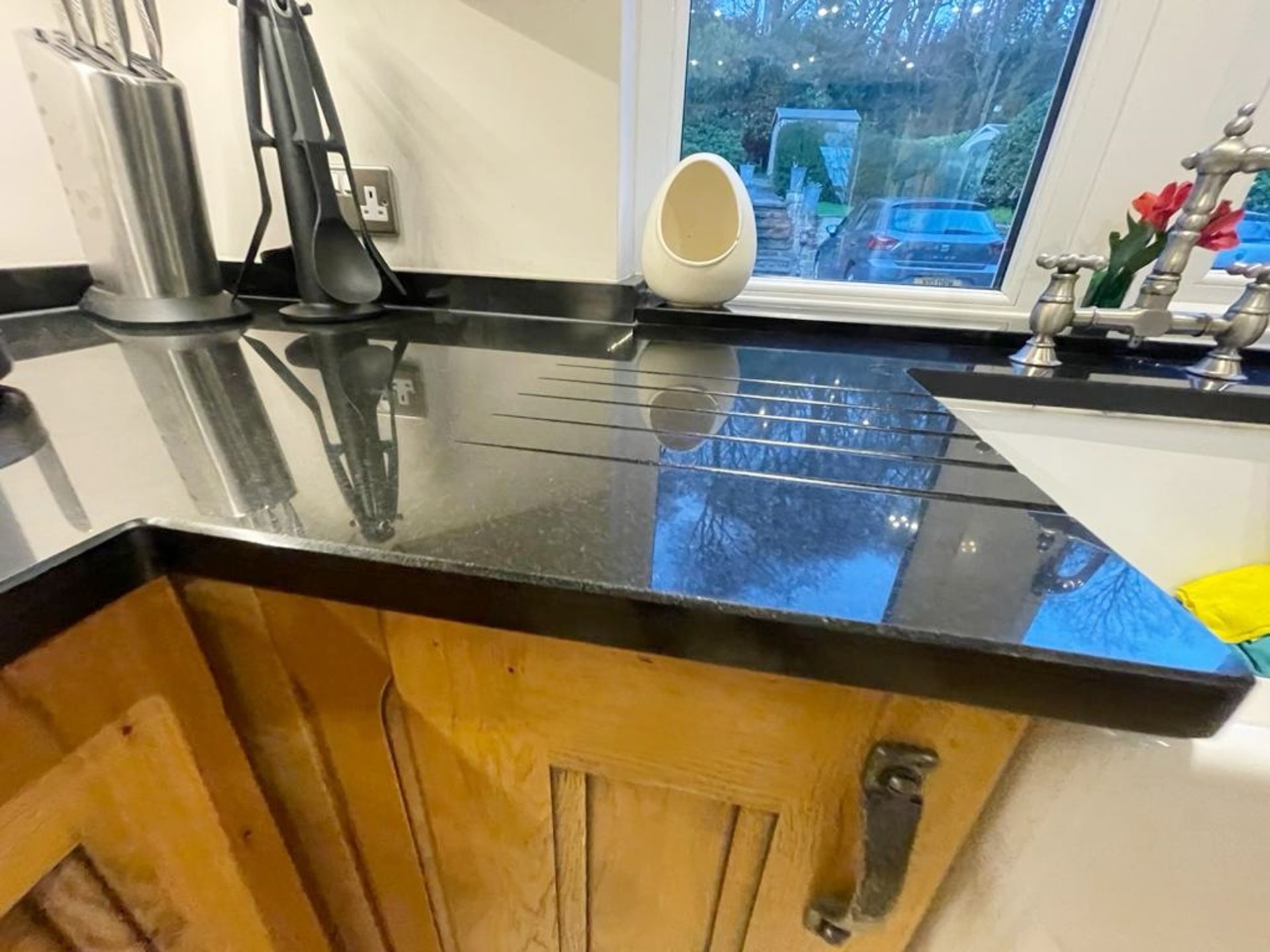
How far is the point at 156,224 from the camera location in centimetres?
81

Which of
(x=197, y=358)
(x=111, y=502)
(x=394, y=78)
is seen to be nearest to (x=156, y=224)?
(x=197, y=358)

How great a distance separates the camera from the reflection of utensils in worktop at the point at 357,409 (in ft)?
1.33

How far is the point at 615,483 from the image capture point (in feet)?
1.45

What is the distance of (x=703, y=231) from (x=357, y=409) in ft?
2.19

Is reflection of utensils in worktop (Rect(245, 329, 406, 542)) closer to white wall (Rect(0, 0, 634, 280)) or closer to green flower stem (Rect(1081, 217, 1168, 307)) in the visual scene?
white wall (Rect(0, 0, 634, 280))

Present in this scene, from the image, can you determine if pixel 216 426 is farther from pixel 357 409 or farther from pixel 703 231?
pixel 703 231

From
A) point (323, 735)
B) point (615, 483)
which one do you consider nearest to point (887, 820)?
point (615, 483)

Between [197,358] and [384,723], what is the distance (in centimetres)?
53

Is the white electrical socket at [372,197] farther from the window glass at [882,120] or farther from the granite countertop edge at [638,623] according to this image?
the granite countertop edge at [638,623]

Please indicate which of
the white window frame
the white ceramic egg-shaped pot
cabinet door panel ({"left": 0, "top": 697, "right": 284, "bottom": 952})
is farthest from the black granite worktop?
the white window frame

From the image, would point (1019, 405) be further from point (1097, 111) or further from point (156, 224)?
point (156, 224)

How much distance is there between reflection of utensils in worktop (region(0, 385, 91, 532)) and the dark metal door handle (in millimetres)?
483

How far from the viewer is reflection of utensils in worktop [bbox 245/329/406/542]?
41 cm

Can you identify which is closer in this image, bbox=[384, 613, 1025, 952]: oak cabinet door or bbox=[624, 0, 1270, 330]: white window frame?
bbox=[384, 613, 1025, 952]: oak cabinet door
